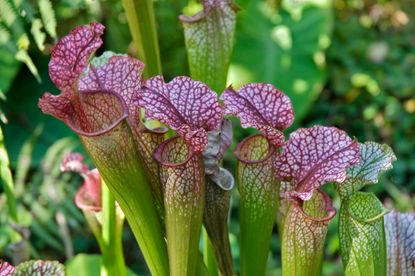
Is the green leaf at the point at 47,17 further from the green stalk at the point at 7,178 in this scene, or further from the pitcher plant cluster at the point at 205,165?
the pitcher plant cluster at the point at 205,165

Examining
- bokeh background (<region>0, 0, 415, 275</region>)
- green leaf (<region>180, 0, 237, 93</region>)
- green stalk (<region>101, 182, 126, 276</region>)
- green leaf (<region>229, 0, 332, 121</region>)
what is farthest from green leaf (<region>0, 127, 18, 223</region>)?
green leaf (<region>229, 0, 332, 121</region>)

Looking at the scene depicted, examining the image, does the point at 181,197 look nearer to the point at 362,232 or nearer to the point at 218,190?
the point at 218,190

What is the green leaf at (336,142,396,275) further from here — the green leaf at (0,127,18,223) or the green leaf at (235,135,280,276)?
the green leaf at (0,127,18,223)

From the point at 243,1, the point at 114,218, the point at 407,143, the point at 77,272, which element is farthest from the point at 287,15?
the point at 114,218

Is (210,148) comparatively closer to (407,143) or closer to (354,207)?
(354,207)

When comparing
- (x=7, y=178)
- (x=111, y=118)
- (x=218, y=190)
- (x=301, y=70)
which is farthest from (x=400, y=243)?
(x=301, y=70)
